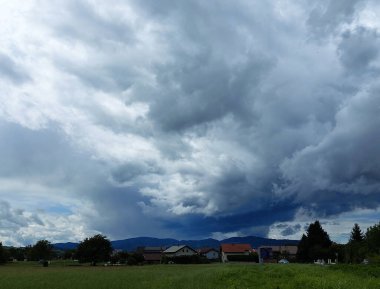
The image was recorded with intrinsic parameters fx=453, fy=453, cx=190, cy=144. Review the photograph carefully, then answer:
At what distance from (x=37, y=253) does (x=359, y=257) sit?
102900 mm

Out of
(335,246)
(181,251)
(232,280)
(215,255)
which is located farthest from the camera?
(215,255)

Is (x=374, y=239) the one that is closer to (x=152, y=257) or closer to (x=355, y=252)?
(x=355, y=252)

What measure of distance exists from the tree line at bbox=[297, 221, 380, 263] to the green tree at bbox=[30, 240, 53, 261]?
82.7 metres

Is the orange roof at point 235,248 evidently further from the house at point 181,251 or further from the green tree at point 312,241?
the green tree at point 312,241

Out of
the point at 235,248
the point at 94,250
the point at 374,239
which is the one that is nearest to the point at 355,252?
the point at 374,239

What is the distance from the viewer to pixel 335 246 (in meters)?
126

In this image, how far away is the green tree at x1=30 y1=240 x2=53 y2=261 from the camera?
15175 cm

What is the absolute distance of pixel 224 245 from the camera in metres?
189

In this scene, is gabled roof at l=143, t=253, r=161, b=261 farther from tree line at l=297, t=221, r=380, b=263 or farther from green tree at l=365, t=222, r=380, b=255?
green tree at l=365, t=222, r=380, b=255

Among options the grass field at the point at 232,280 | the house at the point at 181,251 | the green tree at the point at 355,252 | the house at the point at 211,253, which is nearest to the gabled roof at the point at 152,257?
the house at the point at 181,251

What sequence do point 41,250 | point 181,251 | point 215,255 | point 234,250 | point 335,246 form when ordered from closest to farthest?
point 335,246, point 41,250, point 181,251, point 234,250, point 215,255

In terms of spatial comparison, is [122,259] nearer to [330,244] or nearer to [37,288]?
[330,244]

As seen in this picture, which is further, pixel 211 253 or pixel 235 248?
pixel 211 253

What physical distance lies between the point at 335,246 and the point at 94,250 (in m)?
68.3
